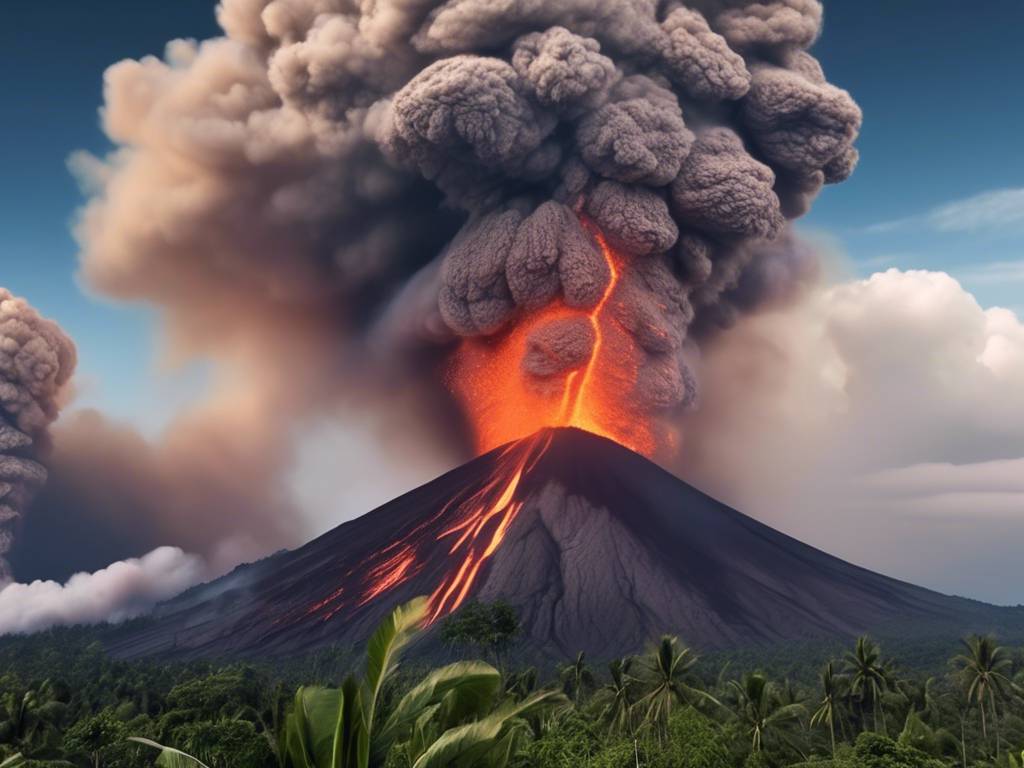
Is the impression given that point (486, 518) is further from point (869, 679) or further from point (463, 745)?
point (463, 745)

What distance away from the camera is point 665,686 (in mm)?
26188

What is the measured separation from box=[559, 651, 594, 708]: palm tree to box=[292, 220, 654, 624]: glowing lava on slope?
28.3 metres

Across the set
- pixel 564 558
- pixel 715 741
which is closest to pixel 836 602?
pixel 564 558

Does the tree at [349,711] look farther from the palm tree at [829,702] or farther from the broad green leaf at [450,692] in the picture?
the palm tree at [829,702]

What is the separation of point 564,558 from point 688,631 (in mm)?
12874

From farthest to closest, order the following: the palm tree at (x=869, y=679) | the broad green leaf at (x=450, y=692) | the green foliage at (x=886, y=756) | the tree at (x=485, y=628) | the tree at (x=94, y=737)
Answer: the tree at (x=485, y=628) → the palm tree at (x=869, y=679) → the tree at (x=94, y=737) → the green foliage at (x=886, y=756) → the broad green leaf at (x=450, y=692)

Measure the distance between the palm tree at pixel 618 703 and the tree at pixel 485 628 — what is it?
747 inches

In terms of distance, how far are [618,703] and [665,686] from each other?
4061 mm

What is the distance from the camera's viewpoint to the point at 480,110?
63.9m

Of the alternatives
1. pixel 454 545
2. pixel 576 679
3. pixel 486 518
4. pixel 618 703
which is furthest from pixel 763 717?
pixel 486 518

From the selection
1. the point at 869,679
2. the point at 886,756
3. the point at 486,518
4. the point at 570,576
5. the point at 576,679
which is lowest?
the point at 869,679

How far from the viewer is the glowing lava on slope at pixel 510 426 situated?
2830 inches

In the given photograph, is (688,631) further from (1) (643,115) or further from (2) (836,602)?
(1) (643,115)

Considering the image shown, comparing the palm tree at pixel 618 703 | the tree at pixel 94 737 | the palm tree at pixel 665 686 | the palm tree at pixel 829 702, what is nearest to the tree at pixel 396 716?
the tree at pixel 94 737
